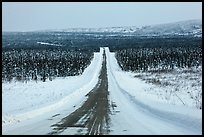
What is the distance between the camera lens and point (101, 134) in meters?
11.0

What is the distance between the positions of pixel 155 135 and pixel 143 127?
73.8 inches

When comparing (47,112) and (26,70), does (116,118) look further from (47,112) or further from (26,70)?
(26,70)

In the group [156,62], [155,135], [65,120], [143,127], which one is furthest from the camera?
[156,62]

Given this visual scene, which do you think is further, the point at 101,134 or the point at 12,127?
the point at 12,127

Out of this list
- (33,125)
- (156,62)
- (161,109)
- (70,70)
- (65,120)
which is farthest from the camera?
(156,62)

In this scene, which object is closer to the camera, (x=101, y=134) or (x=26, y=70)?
(x=101, y=134)

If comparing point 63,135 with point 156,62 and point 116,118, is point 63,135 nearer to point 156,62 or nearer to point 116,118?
A: point 116,118

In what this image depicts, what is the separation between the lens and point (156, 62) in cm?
8369

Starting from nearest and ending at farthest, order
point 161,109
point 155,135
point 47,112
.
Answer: point 155,135 < point 161,109 < point 47,112

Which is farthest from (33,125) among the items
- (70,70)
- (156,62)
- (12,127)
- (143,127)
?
(156,62)

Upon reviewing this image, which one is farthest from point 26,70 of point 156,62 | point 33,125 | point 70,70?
point 33,125

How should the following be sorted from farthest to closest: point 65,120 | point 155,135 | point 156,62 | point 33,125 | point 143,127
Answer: point 156,62
point 65,120
point 33,125
point 143,127
point 155,135

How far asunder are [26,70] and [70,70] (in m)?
9.56

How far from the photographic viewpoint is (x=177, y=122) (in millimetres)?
12938
